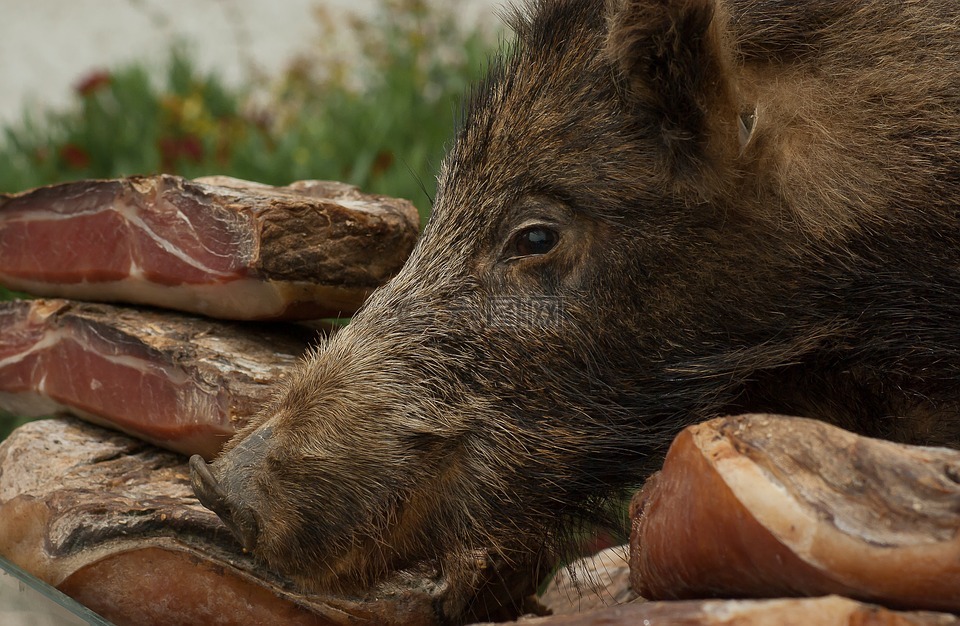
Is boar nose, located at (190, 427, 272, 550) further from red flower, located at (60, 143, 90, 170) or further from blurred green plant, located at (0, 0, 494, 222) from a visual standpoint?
red flower, located at (60, 143, 90, 170)

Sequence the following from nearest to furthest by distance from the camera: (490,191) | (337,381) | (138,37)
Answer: (337,381) < (490,191) < (138,37)

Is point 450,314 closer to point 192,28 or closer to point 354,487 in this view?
point 354,487

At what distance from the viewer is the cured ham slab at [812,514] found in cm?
121

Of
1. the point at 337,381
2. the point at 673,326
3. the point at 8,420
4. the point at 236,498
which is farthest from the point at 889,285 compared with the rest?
the point at 8,420

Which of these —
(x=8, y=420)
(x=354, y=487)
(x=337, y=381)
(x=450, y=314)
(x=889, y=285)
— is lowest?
(x=8, y=420)

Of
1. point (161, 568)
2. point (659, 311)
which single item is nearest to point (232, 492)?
point (161, 568)

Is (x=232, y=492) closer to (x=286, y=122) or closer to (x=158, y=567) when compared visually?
(x=158, y=567)

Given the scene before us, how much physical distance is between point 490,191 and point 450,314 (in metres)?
0.21

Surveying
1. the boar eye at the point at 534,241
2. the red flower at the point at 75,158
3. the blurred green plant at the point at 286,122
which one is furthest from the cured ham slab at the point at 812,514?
the red flower at the point at 75,158

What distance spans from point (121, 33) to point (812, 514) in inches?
302

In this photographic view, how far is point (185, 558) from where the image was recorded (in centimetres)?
A: 173

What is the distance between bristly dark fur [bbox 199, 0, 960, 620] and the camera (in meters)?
1.73

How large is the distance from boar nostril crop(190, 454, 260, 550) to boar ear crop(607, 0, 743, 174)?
2.63 feet

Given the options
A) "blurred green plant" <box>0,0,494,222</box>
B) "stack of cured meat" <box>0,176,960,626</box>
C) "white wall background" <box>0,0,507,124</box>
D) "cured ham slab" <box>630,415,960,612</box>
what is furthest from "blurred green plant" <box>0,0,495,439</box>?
"cured ham slab" <box>630,415,960,612</box>
